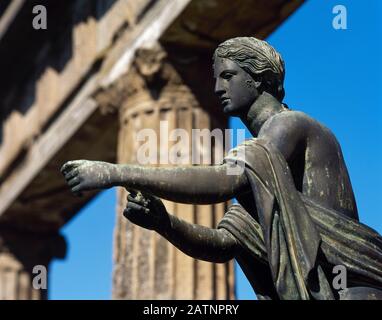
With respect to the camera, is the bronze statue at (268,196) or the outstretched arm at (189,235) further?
the outstretched arm at (189,235)

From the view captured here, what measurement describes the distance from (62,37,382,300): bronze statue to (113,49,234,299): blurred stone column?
9.03 m

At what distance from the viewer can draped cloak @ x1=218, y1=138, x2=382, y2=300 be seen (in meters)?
4.97

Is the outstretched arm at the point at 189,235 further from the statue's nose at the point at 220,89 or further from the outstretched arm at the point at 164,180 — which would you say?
the statue's nose at the point at 220,89

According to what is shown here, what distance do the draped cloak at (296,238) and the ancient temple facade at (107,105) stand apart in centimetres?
929

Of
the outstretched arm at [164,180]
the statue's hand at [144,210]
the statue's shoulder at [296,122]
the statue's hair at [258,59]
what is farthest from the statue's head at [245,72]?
the statue's hand at [144,210]

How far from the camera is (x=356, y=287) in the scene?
5.09 metres


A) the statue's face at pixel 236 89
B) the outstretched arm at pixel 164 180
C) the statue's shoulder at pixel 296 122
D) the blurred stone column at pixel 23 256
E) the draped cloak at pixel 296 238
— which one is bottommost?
the draped cloak at pixel 296 238

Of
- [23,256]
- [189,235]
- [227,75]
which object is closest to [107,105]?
[23,256]

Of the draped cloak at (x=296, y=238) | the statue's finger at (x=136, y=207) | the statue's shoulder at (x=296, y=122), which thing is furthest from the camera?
the statue's shoulder at (x=296, y=122)

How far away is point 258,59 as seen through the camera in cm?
546

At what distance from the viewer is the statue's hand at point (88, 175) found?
4980 mm

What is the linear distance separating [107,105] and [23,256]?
24.6 feet

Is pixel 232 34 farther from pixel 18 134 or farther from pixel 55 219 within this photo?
pixel 55 219

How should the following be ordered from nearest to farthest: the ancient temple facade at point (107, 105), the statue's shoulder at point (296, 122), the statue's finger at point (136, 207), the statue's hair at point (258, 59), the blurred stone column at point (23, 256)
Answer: the statue's finger at point (136, 207), the statue's shoulder at point (296, 122), the statue's hair at point (258, 59), the ancient temple facade at point (107, 105), the blurred stone column at point (23, 256)
